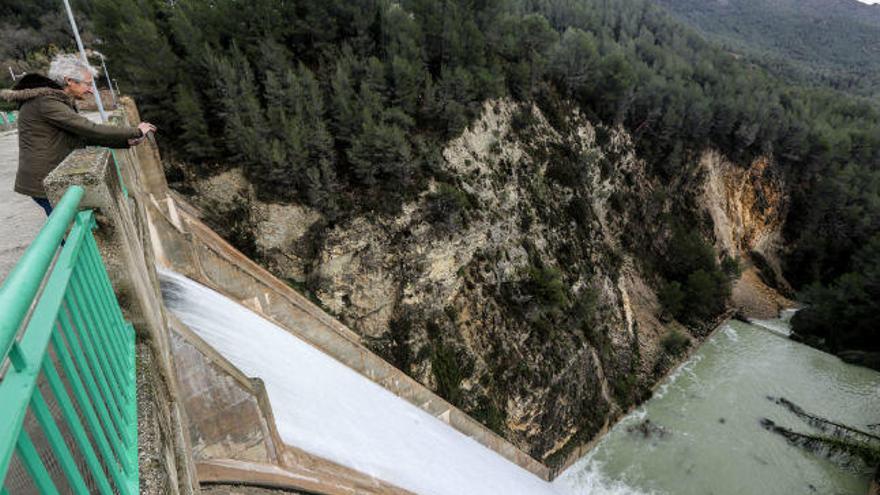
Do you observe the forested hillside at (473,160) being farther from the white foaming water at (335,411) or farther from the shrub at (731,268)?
the white foaming water at (335,411)

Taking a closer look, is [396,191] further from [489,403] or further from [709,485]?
[709,485]

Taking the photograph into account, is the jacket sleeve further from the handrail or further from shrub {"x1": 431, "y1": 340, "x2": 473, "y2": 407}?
shrub {"x1": 431, "y1": 340, "x2": 473, "y2": 407}

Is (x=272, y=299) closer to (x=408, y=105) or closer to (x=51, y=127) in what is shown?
(x=51, y=127)

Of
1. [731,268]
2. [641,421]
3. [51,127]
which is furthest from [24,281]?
[731,268]

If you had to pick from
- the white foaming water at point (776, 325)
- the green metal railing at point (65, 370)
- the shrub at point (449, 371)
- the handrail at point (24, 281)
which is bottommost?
the white foaming water at point (776, 325)

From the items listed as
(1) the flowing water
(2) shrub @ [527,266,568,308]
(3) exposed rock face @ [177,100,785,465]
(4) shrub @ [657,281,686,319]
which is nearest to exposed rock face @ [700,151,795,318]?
(1) the flowing water

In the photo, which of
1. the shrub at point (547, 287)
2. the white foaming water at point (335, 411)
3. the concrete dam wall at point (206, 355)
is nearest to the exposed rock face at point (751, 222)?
the shrub at point (547, 287)
